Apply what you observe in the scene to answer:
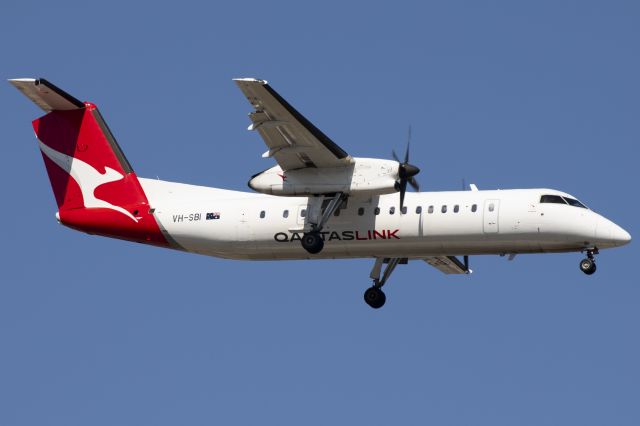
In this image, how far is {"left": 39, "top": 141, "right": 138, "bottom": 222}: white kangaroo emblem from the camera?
27438mm

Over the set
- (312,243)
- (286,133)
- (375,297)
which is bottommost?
(375,297)

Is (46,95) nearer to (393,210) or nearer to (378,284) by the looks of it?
(393,210)

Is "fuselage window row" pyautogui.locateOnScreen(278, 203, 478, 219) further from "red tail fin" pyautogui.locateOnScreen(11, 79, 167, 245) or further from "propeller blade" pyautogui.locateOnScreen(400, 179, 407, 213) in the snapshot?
"red tail fin" pyautogui.locateOnScreen(11, 79, 167, 245)

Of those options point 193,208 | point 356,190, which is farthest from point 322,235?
point 193,208

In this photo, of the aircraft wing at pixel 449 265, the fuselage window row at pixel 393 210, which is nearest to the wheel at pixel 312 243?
the fuselage window row at pixel 393 210

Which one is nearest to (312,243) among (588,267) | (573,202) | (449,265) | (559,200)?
(449,265)

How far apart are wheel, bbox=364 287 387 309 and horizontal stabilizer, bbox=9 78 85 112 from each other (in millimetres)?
7503

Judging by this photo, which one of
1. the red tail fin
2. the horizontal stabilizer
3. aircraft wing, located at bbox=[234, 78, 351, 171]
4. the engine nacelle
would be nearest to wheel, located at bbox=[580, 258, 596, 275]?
the engine nacelle

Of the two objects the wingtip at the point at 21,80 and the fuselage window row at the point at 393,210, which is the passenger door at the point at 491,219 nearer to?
the fuselage window row at the point at 393,210

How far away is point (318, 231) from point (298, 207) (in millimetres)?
903

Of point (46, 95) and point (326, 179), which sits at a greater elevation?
point (46, 95)

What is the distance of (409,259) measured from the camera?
88.5ft

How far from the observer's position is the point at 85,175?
90.9 feet

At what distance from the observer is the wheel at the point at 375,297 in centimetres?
2742
